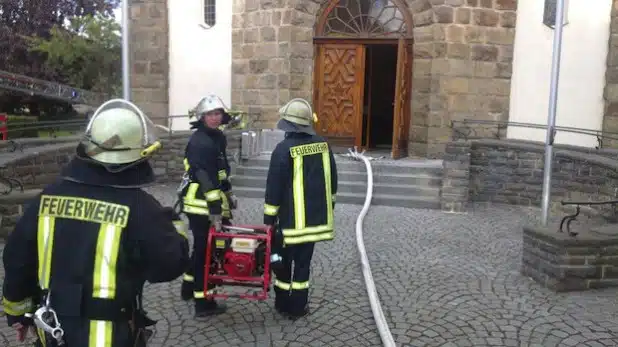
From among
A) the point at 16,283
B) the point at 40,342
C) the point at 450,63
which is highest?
the point at 450,63

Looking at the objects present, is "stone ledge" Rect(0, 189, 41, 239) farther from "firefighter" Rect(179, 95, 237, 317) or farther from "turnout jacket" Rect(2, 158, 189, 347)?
"turnout jacket" Rect(2, 158, 189, 347)

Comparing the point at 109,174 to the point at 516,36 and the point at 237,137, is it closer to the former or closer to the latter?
the point at 237,137

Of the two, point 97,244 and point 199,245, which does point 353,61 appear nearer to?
point 199,245

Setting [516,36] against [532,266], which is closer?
[532,266]

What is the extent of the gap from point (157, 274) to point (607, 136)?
10.3 meters

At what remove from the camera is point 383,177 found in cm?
1057

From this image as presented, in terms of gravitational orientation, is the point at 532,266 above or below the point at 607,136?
below

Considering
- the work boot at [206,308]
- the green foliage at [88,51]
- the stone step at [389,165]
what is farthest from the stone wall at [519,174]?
the green foliage at [88,51]

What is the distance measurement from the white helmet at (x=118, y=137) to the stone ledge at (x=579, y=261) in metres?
4.19

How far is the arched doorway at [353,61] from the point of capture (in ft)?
40.2

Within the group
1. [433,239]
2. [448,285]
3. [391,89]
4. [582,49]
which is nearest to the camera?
[448,285]

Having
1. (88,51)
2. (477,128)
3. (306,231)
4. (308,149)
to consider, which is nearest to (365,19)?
(477,128)

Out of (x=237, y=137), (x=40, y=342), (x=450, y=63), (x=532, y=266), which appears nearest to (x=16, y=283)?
(x=40, y=342)

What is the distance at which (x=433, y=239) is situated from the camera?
7703mm
